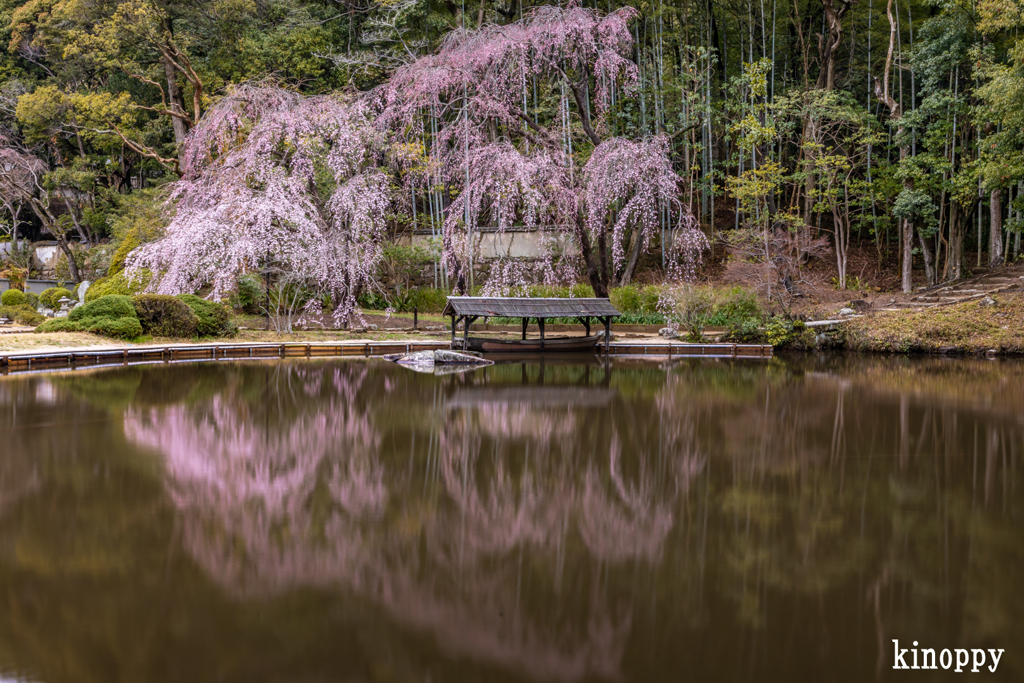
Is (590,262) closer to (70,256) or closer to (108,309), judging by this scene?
(108,309)

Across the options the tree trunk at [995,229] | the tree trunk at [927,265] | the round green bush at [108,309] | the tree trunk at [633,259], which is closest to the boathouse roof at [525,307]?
the tree trunk at [633,259]

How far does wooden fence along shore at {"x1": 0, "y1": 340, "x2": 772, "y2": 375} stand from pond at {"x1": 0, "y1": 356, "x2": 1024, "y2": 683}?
402 centimetres

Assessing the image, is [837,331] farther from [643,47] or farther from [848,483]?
[848,483]

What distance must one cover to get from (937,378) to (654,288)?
8.53 meters

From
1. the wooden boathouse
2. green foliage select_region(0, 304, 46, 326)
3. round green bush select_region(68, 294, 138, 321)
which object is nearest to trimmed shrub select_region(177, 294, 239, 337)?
round green bush select_region(68, 294, 138, 321)

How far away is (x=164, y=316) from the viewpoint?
17156 millimetres

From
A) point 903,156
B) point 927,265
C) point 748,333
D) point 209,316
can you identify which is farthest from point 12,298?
point 927,265

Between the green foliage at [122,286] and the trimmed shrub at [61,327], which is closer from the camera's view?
the trimmed shrub at [61,327]

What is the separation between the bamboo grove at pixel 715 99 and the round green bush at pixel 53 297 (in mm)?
2291

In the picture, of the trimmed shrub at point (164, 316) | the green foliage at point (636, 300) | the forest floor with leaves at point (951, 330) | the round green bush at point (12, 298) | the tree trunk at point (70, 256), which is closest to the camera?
the trimmed shrub at point (164, 316)

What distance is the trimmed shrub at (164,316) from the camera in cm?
1702

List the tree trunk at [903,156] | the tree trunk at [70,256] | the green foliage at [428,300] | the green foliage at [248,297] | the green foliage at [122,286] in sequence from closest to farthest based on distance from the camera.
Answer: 1. the green foliage at [122,286]
2. the green foliage at [248,297]
3. the tree trunk at [903,156]
4. the green foliage at [428,300]
5. the tree trunk at [70,256]

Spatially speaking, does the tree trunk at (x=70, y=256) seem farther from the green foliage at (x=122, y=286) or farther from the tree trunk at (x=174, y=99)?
the green foliage at (x=122, y=286)

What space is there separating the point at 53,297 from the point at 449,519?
2182cm
